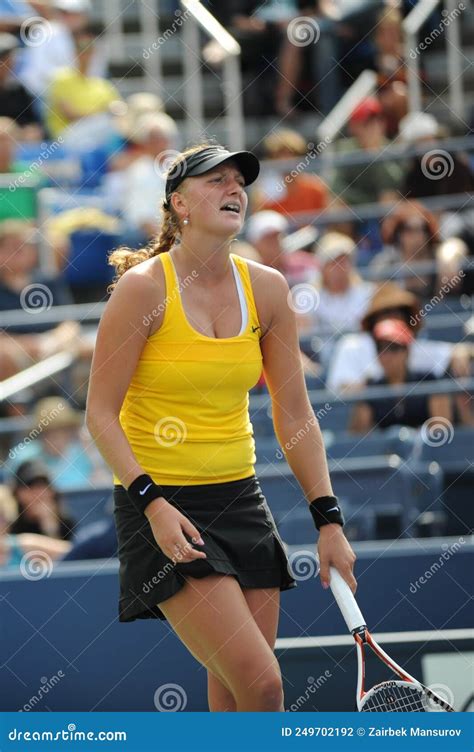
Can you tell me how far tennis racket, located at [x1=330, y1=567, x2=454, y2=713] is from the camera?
3307 mm

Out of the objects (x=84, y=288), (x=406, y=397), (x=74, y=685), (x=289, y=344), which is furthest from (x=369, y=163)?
(x=289, y=344)

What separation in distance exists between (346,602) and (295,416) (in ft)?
1.64

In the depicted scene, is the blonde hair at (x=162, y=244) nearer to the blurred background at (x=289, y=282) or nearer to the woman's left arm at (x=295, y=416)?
the woman's left arm at (x=295, y=416)

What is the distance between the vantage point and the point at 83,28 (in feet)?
30.1

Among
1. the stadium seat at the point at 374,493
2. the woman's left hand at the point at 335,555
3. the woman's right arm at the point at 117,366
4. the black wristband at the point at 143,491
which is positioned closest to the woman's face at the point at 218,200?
the woman's right arm at the point at 117,366

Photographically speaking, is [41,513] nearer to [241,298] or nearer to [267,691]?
[241,298]

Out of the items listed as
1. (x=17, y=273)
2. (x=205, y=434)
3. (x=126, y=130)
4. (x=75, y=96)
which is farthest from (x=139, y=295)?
(x=75, y=96)

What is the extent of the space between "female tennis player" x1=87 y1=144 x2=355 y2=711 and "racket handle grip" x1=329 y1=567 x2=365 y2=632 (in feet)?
0.08

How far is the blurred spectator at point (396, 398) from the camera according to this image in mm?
6059

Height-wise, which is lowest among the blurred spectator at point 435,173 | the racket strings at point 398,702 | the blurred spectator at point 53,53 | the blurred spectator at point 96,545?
the racket strings at point 398,702

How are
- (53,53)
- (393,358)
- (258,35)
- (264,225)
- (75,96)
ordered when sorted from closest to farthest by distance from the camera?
(393,358), (264,225), (75,96), (53,53), (258,35)

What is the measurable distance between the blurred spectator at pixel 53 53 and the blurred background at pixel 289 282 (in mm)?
19

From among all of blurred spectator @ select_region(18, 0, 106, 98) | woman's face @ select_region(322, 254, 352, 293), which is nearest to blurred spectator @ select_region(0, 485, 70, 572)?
woman's face @ select_region(322, 254, 352, 293)

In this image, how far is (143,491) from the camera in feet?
10.7
